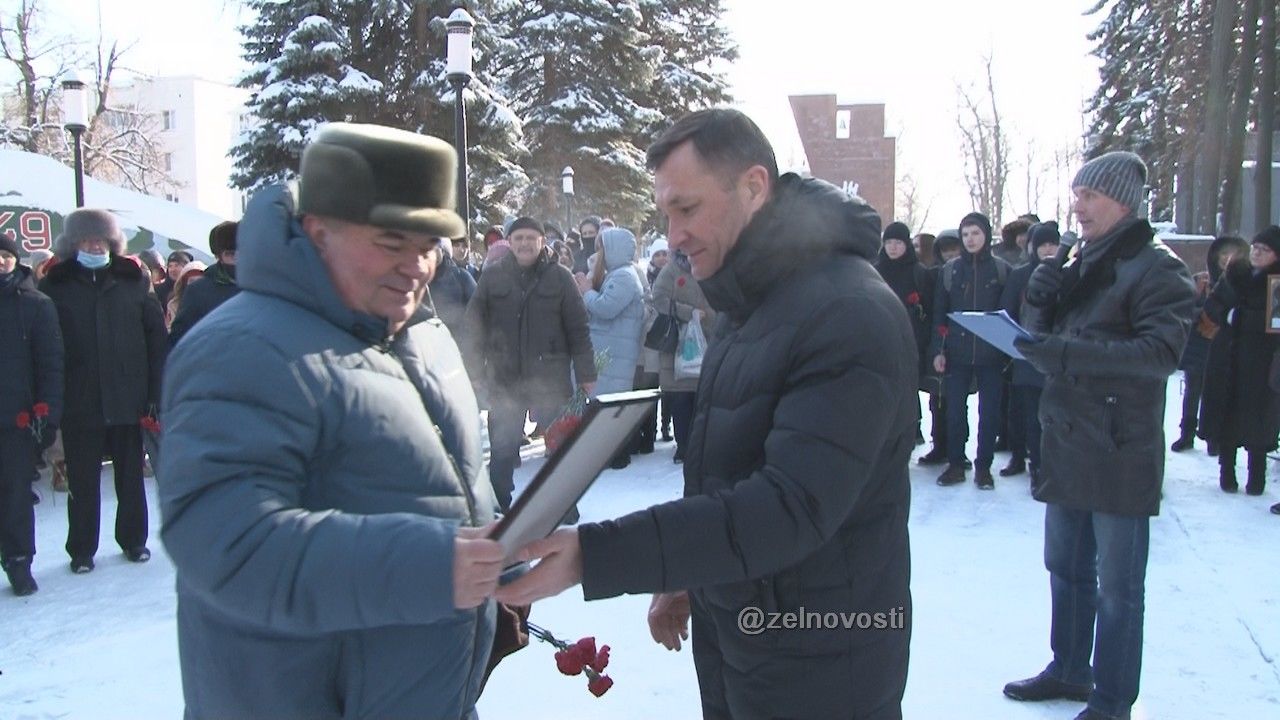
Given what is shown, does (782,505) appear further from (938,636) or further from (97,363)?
(97,363)

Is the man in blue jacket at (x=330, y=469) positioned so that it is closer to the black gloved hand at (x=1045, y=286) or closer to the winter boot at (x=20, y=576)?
the black gloved hand at (x=1045, y=286)

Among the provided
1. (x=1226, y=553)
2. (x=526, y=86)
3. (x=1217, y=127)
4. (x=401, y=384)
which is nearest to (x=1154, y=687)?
(x=1226, y=553)

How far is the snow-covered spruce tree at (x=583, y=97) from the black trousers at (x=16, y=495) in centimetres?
2367

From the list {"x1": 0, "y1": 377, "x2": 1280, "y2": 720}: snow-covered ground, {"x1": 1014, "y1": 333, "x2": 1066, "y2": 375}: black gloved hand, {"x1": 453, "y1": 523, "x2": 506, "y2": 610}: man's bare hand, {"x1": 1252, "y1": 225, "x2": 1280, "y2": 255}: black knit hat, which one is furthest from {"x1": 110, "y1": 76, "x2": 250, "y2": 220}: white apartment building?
{"x1": 453, "y1": 523, "x2": 506, "y2": 610}: man's bare hand

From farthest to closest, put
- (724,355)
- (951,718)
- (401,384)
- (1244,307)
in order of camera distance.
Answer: (1244,307)
(951,718)
(724,355)
(401,384)

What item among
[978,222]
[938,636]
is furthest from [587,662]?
[978,222]

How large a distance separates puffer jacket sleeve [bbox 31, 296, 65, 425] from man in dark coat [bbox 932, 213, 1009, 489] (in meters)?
6.36

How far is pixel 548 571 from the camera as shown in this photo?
5.98 ft

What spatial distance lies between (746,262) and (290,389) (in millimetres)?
980

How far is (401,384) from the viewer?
184 centimetres

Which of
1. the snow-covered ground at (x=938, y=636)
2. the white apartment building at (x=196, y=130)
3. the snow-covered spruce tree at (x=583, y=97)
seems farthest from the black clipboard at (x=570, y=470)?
the white apartment building at (x=196, y=130)

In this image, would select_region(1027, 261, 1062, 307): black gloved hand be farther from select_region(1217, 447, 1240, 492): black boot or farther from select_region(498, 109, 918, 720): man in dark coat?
select_region(1217, 447, 1240, 492): black boot

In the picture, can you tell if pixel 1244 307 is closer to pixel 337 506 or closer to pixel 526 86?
pixel 337 506
